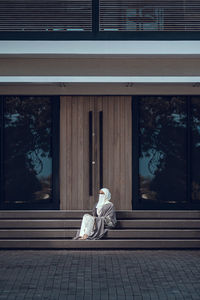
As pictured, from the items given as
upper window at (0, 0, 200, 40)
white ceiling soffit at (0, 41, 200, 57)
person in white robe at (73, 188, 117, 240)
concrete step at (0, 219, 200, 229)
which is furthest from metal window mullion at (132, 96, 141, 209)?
upper window at (0, 0, 200, 40)

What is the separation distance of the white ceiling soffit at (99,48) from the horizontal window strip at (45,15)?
0.34 m

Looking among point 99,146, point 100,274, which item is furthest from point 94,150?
point 100,274

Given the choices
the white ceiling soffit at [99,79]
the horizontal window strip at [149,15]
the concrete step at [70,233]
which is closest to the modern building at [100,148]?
the concrete step at [70,233]

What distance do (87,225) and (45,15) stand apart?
4.34 m

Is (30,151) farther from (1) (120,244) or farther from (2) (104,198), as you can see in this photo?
(1) (120,244)

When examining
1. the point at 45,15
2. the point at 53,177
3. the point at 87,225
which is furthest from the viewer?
the point at 53,177

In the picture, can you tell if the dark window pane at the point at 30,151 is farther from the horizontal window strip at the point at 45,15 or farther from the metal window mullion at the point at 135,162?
the horizontal window strip at the point at 45,15

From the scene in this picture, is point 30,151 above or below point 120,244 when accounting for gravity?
above

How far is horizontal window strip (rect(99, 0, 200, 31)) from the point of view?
32.3 feet

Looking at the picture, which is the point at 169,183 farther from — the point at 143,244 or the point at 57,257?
the point at 57,257

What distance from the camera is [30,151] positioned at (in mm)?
11648

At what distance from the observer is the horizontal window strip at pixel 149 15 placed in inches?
388

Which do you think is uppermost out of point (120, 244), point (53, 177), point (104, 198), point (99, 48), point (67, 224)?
point (99, 48)

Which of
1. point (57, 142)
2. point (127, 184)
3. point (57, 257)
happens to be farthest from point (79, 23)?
point (57, 257)
